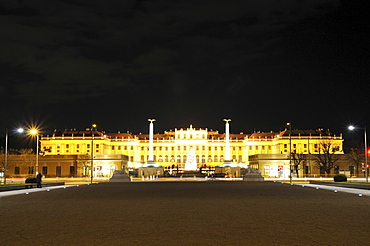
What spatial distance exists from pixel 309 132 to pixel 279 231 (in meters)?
177

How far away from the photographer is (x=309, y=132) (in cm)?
18450

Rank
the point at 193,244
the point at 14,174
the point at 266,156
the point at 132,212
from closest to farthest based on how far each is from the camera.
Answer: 1. the point at 193,244
2. the point at 132,212
3. the point at 14,174
4. the point at 266,156

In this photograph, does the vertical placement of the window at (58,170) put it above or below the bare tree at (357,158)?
below

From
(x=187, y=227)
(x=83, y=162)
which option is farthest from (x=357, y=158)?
(x=187, y=227)

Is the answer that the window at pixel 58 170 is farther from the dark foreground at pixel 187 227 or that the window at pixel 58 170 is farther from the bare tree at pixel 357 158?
the dark foreground at pixel 187 227

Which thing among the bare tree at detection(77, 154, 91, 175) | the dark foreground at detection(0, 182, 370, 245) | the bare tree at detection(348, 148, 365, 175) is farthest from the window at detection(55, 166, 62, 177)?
the dark foreground at detection(0, 182, 370, 245)

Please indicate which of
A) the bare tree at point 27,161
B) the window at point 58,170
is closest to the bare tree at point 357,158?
the window at point 58,170

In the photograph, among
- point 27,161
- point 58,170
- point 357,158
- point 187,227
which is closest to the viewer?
point 187,227

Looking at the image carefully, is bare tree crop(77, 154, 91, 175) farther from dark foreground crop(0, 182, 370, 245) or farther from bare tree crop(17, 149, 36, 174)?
dark foreground crop(0, 182, 370, 245)

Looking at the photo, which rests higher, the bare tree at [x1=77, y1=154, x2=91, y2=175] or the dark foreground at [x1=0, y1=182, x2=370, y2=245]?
the bare tree at [x1=77, y1=154, x2=91, y2=175]

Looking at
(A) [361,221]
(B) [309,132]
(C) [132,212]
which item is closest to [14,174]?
(C) [132,212]

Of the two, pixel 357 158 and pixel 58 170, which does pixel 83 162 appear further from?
pixel 357 158

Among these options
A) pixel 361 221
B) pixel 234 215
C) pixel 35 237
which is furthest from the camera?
pixel 234 215

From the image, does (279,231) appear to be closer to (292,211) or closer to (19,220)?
(292,211)
